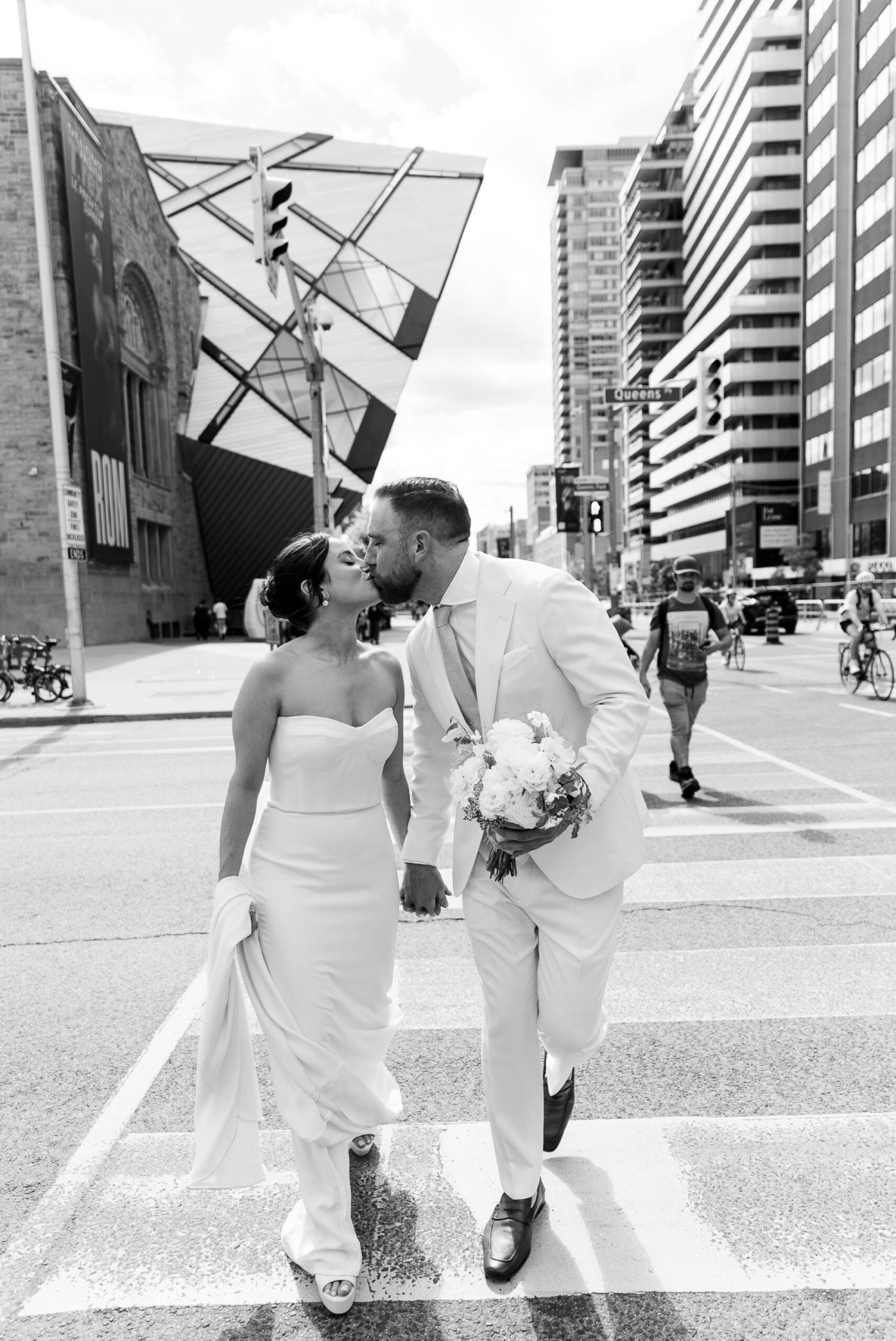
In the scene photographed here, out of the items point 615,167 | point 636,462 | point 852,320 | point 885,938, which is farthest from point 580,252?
point 885,938

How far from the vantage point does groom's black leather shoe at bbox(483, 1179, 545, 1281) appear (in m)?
2.52

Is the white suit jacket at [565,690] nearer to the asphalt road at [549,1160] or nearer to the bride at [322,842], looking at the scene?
the bride at [322,842]

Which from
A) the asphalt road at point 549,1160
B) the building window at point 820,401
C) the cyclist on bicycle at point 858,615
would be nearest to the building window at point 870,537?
the building window at point 820,401

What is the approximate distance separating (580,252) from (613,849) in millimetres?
203791

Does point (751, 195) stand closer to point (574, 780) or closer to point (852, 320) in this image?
point (852, 320)

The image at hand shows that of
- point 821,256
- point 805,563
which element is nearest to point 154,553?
point 805,563

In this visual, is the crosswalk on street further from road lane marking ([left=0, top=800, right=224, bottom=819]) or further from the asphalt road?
road lane marking ([left=0, top=800, right=224, bottom=819])

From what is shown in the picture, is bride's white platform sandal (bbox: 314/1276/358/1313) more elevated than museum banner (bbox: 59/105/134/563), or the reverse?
museum banner (bbox: 59/105/134/563)

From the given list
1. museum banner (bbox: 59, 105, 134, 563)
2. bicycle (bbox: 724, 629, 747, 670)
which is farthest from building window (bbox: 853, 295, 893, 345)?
bicycle (bbox: 724, 629, 747, 670)

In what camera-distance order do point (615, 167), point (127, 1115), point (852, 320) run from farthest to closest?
point (615, 167)
point (852, 320)
point (127, 1115)

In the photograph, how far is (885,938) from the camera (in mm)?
4848

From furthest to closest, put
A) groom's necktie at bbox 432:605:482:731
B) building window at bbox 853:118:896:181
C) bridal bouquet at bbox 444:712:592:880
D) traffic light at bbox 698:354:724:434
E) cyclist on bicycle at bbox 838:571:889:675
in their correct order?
building window at bbox 853:118:896:181
traffic light at bbox 698:354:724:434
cyclist on bicycle at bbox 838:571:889:675
groom's necktie at bbox 432:605:482:731
bridal bouquet at bbox 444:712:592:880

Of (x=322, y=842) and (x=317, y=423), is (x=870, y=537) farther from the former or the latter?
(x=322, y=842)

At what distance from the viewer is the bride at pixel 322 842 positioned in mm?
2676
